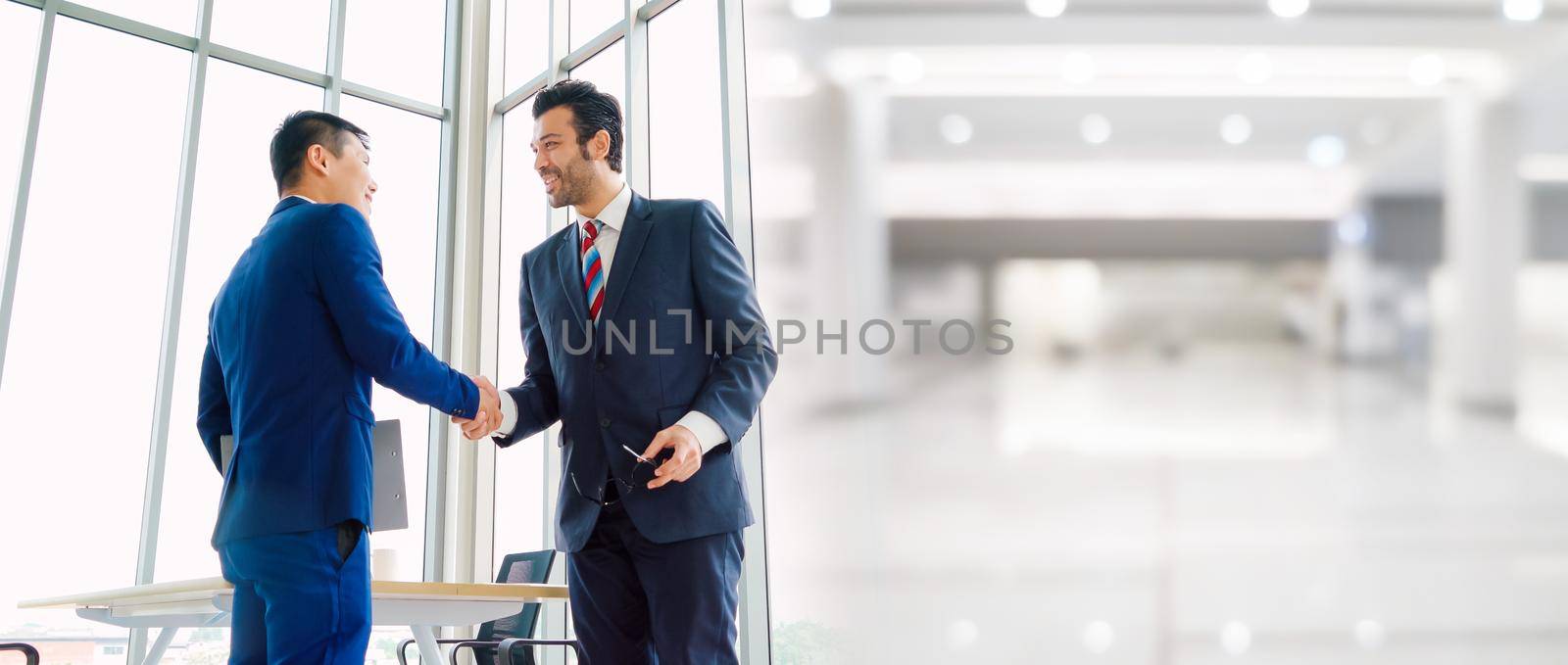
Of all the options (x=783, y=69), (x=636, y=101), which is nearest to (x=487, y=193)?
(x=636, y=101)

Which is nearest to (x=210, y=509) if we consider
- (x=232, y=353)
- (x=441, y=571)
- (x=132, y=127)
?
(x=441, y=571)

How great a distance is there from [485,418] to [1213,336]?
1.60 meters

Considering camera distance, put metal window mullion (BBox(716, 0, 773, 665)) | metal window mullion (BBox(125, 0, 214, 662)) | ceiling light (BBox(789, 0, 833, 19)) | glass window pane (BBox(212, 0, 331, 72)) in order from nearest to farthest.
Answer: ceiling light (BBox(789, 0, 833, 19)) → metal window mullion (BBox(716, 0, 773, 665)) → metal window mullion (BBox(125, 0, 214, 662)) → glass window pane (BBox(212, 0, 331, 72))

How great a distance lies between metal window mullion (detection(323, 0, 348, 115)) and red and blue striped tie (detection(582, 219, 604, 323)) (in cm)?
424

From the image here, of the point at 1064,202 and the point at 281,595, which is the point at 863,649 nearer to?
the point at 1064,202

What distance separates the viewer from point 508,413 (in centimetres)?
192

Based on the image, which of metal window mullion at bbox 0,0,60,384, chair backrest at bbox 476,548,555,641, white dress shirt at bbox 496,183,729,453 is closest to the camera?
white dress shirt at bbox 496,183,729,453

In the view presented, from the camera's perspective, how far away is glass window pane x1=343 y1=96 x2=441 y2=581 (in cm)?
578

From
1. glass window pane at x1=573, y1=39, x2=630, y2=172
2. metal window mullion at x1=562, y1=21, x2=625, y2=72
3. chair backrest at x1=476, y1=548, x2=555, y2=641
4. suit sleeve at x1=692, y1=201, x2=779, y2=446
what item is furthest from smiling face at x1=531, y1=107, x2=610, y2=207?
metal window mullion at x1=562, y1=21, x2=625, y2=72

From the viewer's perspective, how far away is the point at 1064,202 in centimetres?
53

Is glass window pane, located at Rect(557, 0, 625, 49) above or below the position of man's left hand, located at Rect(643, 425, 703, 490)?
above

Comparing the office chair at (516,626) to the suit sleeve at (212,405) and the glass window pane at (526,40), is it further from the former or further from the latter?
the glass window pane at (526,40)

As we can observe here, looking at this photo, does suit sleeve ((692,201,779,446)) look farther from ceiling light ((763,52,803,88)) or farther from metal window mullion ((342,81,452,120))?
metal window mullion ((342,81,452,120))

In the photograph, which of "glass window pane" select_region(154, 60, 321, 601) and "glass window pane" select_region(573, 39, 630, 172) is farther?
"glass window pane" select_region(573, 39, 630, 172)
